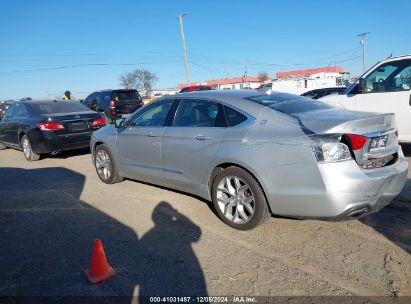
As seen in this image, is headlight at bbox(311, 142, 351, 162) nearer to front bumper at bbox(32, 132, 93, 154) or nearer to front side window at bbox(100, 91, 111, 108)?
front bumper at bbox(32, 132, 93, 154)

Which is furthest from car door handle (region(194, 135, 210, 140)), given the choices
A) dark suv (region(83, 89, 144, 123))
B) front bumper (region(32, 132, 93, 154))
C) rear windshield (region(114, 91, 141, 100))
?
rear windshield (region(114, 91, 141, 100))

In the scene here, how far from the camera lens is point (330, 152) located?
134 inches

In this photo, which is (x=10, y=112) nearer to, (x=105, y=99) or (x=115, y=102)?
(x=115, y=102)

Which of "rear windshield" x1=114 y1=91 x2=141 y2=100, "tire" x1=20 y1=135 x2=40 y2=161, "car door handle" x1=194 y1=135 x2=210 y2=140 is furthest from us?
"rear windshield" x1=114 y1=91 x2=141 y2=100

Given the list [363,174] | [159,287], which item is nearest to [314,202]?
[363,174]

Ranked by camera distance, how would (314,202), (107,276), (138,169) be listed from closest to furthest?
(107,276)
(314,202)
(138,169)

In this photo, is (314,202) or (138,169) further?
(138,169)

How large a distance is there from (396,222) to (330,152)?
150 centimetres

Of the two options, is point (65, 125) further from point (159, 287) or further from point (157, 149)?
point (159, 287)

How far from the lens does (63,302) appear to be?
2.95 meters

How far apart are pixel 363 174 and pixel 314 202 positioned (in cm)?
52

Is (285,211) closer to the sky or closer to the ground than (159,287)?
closer to the sky

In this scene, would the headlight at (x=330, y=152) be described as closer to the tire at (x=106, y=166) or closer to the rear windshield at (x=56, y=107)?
the tire at (x=106, y=166)

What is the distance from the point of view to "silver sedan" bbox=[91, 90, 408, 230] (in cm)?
344
